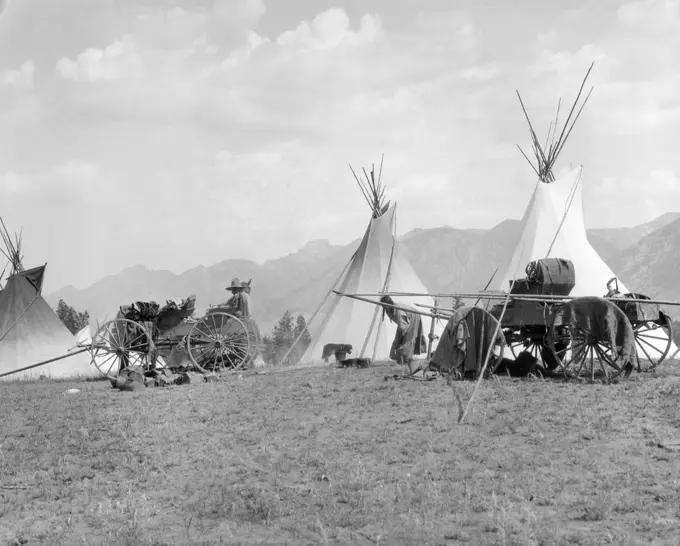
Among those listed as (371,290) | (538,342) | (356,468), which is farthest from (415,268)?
(356,468)

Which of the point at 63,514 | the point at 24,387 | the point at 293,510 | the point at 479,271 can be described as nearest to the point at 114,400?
the point at 24,387

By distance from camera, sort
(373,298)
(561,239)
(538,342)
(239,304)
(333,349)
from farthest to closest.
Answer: (373,298)
(333,349)
(561,239)
(239,304)
(538,342)

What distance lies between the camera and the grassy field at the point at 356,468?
5.11 meters

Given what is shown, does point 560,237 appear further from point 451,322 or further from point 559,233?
point 451,322

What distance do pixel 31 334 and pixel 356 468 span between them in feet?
44.8

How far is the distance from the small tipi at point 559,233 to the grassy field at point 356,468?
18.7 feet

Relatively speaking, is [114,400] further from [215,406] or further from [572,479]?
[572,479]

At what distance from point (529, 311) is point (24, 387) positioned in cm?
870

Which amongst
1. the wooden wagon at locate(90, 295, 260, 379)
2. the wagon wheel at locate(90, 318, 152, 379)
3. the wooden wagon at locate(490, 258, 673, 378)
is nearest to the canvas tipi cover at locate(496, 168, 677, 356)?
the wooden wagon at locate(490, 258, 673, 378)

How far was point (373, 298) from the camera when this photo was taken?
56.0ft

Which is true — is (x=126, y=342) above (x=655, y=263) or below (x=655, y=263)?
below

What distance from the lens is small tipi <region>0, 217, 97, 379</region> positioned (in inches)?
687

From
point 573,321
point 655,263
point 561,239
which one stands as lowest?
point 573,321

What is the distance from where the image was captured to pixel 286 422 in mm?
8539
